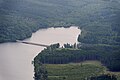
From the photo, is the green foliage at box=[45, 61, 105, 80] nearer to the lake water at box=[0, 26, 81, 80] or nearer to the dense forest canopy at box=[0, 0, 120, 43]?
the lake water at box=[0, 26, 81, 80]

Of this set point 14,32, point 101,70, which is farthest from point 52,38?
point 101,70

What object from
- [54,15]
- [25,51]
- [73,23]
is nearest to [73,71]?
[25,51]

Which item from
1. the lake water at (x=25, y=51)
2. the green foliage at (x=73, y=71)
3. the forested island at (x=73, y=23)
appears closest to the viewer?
the green foliage at (x=73, y=71)

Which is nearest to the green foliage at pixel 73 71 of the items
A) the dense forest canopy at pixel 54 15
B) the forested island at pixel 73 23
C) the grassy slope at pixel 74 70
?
the grassy slope at pixel 74 70

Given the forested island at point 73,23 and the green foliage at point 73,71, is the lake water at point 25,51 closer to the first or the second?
the forested island at point 73,23

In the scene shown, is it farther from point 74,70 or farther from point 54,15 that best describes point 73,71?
point 54,15

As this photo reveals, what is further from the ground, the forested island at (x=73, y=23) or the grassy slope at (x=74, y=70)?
the forested island at (x=73, y=23)
